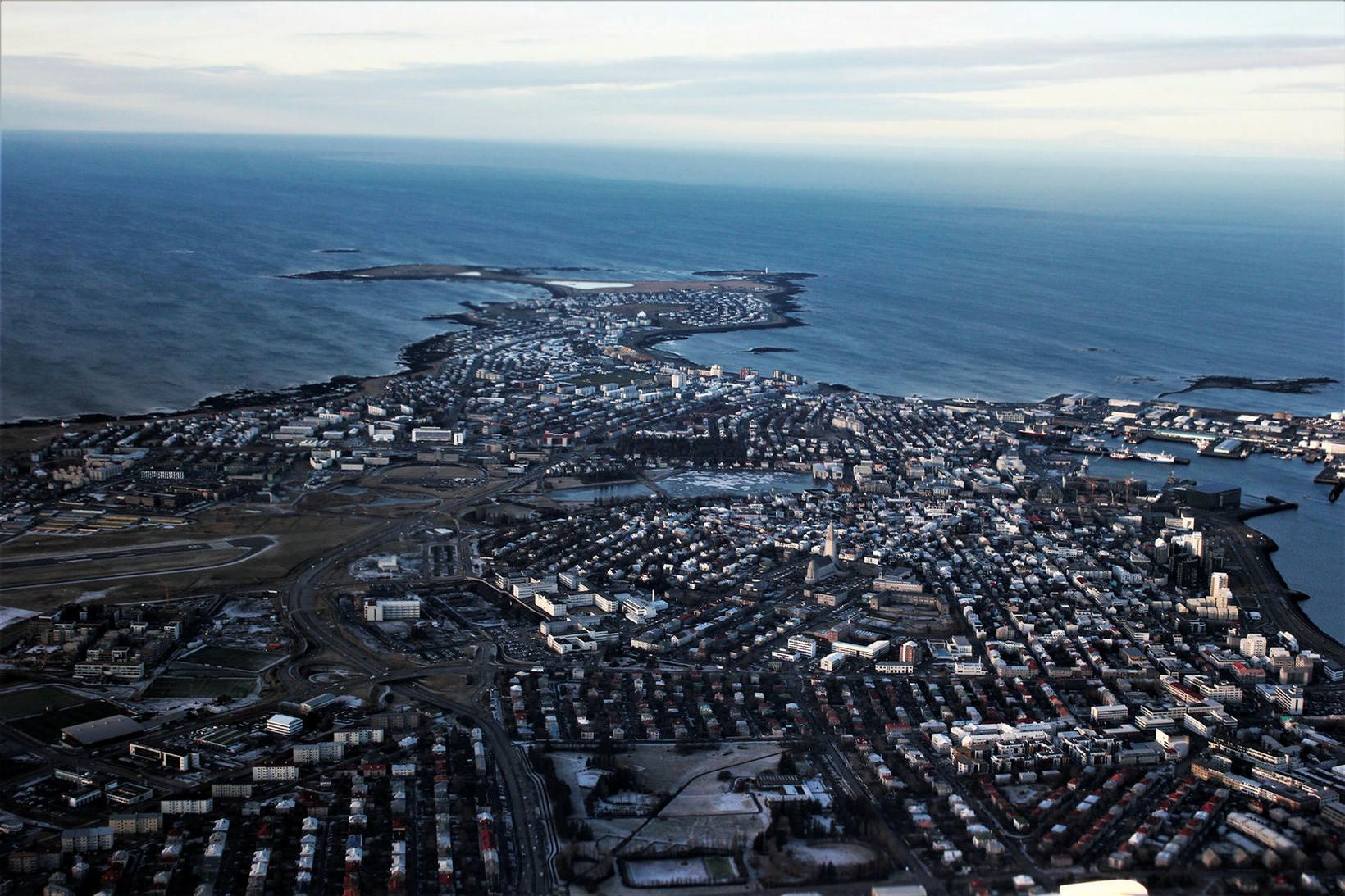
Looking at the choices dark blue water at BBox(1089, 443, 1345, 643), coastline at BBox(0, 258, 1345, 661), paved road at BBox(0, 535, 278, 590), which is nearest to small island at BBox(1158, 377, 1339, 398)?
coastline at BBox(0, 258, 1345, 661)

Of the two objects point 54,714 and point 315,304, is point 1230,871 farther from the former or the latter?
point 315,304

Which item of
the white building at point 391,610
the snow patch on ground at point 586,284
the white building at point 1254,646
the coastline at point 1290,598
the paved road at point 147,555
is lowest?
the paved road at point 147,555

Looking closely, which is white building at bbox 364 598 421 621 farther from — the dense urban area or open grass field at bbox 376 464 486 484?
open grass field at bbox 376 464 486 484

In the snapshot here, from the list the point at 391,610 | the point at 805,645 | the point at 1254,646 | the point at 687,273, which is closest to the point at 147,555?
the point at 391,610

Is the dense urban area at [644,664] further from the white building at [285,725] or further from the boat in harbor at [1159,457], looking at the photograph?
the boat in harbor at [1159,457]

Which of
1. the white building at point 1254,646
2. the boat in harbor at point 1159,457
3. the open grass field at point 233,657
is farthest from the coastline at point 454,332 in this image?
the open grass field at point 233,657

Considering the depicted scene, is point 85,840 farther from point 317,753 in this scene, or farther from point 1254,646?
point 1254,646

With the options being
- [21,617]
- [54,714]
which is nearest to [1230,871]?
[54,714]
